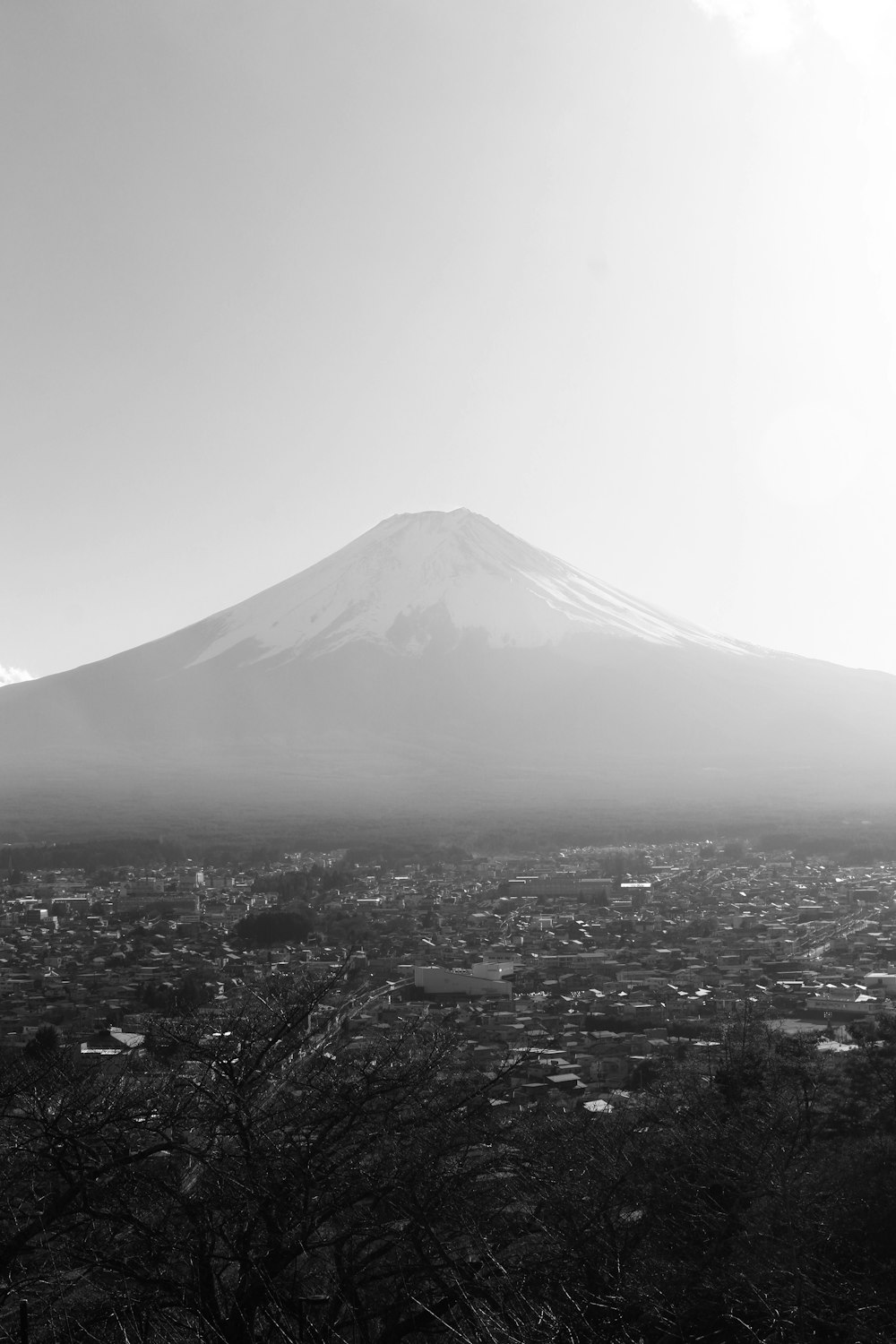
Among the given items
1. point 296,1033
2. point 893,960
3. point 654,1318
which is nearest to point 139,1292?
point 296,1033

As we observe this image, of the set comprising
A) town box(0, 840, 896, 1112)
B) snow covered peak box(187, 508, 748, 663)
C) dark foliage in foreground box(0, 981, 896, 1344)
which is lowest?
town box(0, 840, 896, 1112)

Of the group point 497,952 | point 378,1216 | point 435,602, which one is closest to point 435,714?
point 435,602

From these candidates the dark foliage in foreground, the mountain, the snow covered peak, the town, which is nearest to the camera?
the dark foliage in foreground

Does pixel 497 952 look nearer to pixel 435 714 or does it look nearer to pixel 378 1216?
pixel 378 1216

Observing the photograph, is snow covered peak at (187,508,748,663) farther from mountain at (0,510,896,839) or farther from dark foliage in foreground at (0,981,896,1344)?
dark foliage in foreground at (0,981,896,1344)

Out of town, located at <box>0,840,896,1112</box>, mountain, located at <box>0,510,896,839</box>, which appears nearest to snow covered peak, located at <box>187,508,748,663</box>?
mountain, located at <box>0,510,896,839</box>

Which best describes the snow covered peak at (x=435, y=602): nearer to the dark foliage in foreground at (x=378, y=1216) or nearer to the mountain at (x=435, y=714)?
the mountain at (x=435, y=714)

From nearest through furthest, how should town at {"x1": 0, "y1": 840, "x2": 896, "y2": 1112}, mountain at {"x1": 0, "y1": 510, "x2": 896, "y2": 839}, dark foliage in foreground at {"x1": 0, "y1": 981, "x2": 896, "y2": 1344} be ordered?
dark foliage in foreground at {"x1": 0, "y1": 981, "x2": 896, "y2": 1344} < town at {"x1": 0, "y1": 840, "x2": 896, "y2": 1112} < mountain at {"x1": 0, "y1": 510, "x2": 896, "y2": 839}

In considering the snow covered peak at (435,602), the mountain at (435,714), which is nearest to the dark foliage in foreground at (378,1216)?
the mountain at (435,714)
